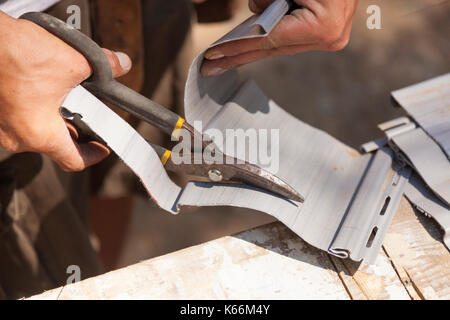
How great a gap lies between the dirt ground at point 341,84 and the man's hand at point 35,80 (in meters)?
1.59

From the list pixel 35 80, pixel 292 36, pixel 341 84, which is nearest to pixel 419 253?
pixel 292 36

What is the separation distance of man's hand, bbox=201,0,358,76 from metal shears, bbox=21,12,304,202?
0.50ft

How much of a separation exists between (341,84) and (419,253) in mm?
1772

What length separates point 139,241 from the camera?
2.61m

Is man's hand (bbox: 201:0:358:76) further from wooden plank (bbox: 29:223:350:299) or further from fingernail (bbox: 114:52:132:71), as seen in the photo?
wooden plank (bbox: 29:223:350:299)

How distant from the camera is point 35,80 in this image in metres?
0.92

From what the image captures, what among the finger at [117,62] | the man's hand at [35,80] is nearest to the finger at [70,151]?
the man's hand at [35,80]

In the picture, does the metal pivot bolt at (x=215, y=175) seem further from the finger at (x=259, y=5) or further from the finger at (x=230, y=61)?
the finger at (x=259, y=5)

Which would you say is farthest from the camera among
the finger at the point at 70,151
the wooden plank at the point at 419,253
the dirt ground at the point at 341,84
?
the dirt ground at the point at 341,84

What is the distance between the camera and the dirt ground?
2.50 meters

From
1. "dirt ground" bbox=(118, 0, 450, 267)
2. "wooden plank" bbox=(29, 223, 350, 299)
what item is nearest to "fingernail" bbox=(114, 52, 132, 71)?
"wooden plank" bbox=(29, 223, 350, 299)

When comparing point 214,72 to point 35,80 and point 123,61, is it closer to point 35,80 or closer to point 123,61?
point 123,61

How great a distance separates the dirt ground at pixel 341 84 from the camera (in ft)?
8.19
